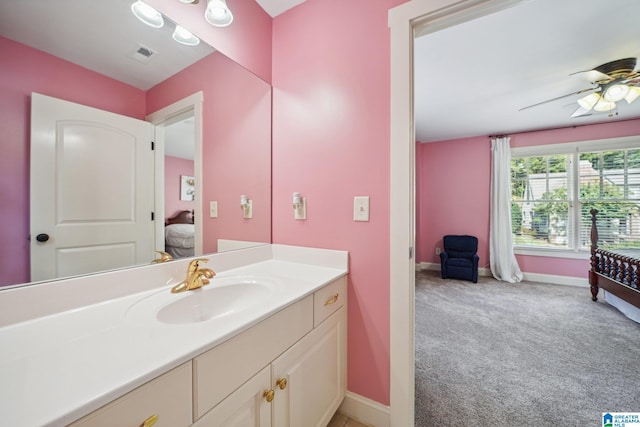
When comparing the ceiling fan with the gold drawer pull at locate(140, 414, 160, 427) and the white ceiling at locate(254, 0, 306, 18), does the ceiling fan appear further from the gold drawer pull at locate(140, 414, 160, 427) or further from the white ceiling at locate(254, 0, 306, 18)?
the gold drawer pull at locate(140, 414, 160, 427)

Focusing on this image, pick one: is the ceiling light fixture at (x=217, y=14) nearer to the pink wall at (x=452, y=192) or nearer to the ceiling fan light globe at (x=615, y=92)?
the ceiling fan light globe at (x=615, y=92)

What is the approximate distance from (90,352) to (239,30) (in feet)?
5.42

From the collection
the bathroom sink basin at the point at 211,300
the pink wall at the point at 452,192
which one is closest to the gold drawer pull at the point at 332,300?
the bathroom sink basin at the point at 211,300

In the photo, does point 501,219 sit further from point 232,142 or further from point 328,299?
point 232,142

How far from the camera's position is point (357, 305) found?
1345mm

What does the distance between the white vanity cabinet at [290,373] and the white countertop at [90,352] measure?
0.06 meters

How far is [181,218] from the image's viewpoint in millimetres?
1232

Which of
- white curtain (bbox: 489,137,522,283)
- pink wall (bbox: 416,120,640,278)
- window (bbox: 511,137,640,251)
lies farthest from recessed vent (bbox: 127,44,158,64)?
window (bbox: 511,137,640,251)

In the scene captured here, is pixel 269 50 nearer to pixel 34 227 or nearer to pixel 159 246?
pixel 159 246

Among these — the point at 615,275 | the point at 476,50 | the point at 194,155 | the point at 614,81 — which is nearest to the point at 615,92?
the point at 614,81

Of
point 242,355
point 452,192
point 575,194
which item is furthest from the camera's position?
point 452,192

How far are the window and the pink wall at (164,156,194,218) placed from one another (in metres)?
4.93

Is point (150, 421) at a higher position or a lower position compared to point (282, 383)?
higher

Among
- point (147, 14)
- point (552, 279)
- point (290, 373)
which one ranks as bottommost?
point (552, 279)
